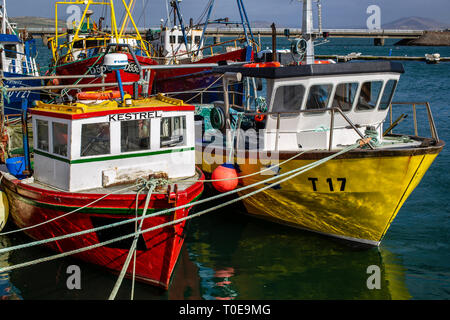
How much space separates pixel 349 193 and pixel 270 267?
2.30m

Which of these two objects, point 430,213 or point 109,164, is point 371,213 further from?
point 109,164

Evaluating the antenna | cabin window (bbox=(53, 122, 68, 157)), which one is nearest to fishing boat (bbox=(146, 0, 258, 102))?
the antenna

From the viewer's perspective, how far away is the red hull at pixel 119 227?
8.43 m

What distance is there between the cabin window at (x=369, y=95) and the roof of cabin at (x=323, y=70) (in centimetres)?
33

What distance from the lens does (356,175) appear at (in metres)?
10.1

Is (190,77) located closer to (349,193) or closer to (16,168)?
(16,168)

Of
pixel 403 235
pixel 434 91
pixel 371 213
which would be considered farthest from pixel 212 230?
pixel 434 91

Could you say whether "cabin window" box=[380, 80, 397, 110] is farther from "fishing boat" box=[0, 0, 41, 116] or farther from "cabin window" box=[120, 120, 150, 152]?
"fishing boat" box=[0, 0, 41, 116]

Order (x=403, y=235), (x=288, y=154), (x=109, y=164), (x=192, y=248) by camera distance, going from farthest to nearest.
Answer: (x=403, y=235) < (x=192, y=248) < (x=288, y=154) < (x=109, y=164)

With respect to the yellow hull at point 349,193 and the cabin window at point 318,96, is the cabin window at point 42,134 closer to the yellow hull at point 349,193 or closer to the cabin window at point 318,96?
the yellow hull at point 349,193

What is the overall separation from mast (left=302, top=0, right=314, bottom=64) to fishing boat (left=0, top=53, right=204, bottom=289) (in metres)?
3.98

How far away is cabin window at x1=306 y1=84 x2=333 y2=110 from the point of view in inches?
424

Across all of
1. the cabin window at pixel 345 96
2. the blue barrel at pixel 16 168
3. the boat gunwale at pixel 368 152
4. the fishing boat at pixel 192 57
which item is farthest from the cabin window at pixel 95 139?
the fishing boat at pixel 192 57

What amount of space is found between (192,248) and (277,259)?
6.44 ft
